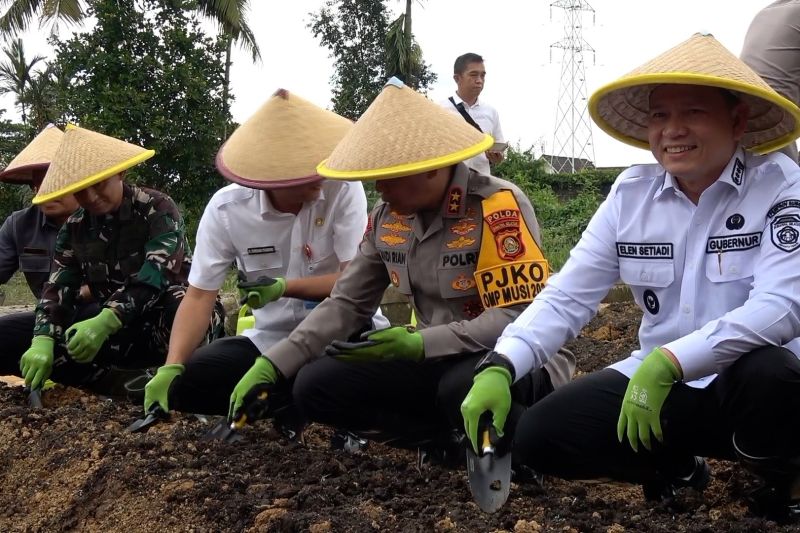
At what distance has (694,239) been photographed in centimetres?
190

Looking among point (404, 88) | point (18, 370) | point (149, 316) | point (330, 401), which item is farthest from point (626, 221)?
point (18, 370)

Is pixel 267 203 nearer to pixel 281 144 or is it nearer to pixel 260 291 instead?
pixel 281 144

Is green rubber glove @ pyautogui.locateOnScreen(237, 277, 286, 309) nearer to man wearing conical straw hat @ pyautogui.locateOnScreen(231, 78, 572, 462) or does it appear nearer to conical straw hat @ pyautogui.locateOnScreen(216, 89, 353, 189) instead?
man wearing conical straw hat @ pyautogui.locateOnScreen(231, 78, 572, 462)

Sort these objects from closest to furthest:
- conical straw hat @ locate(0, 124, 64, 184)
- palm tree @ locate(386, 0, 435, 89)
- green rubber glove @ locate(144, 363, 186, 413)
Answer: green rubber glove @ locate(144, 363, 186, 413) < conical straw hat @ locate(0, 124, 64, 184) < palm tree @ locate(386, 0, 435, 89)

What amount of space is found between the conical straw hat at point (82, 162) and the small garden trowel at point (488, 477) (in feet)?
6.20

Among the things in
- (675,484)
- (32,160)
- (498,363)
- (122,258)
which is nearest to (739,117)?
(498,363)

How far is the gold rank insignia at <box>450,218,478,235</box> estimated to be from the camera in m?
2.35

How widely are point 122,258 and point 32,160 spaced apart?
2.22ft

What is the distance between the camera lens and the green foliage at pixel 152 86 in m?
8.91

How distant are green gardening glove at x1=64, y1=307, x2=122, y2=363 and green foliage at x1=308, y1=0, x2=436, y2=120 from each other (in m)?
9.47

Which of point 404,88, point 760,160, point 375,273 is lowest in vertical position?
point 375,273

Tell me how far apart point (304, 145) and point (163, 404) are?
3.03ft

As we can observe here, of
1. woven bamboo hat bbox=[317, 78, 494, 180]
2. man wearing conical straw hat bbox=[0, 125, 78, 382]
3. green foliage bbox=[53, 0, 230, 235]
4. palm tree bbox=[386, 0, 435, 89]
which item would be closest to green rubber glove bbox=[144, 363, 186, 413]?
woven bamboo hat bbox=[317, 78, 494, 180]

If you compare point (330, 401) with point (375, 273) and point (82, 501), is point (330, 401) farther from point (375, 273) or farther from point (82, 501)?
point (82, 501)
